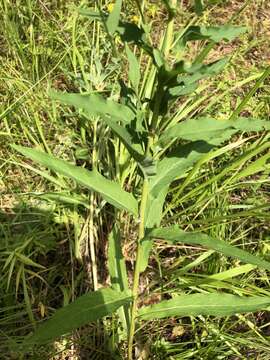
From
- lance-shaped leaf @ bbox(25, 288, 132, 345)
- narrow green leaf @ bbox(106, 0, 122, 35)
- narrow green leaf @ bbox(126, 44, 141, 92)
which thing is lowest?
lance-shaped leaf @ bbox(25, 288, 132, 345)

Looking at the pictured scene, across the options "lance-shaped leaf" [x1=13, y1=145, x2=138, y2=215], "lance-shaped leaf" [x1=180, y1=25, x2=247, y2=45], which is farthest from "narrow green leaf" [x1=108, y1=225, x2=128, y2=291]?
"lance-shaped leaf" [x1=180, y1=25, x2=247, y2=45]

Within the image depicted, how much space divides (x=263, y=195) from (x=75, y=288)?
2.54 ft

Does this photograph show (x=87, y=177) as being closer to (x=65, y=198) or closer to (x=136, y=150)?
(x=136, y=150)

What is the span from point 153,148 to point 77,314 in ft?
1.30

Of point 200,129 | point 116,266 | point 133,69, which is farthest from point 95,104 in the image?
point 116,266

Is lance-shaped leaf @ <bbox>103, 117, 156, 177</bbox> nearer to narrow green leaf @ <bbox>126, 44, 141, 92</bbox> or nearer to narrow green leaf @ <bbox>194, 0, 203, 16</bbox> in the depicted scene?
narrow green leaf @ <bbox>126, 44, 141, 92</bbox>

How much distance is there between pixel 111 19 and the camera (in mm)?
875

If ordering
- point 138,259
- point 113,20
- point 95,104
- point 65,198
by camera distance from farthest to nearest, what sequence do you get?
point 65,198 → point 138,259 → point 95,104 → point 113,20

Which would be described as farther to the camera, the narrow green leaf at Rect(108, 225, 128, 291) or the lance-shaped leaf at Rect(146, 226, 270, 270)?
the narrow green leaf at Rect(108, 225, 128, 291)

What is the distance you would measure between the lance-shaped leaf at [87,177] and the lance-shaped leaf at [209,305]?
0.82 feet

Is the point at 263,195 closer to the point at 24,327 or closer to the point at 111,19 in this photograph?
the point at 24,327

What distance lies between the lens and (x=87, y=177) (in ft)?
3.58

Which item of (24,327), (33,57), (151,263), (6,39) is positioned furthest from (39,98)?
(24,327)

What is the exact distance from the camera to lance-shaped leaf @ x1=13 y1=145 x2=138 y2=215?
107 cm
